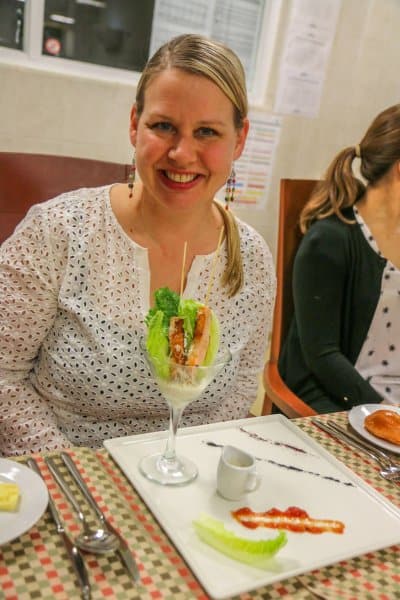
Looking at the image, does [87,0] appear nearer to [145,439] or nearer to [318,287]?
[318,287]

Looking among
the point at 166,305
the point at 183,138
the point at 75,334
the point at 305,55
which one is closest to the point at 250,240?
the point at 183,138

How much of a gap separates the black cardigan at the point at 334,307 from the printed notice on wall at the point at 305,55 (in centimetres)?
176

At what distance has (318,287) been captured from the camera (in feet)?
5.43

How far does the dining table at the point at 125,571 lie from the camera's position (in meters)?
0.69

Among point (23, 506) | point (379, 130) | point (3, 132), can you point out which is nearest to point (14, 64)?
point (3, 132)

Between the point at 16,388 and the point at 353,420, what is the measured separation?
26.9 inches

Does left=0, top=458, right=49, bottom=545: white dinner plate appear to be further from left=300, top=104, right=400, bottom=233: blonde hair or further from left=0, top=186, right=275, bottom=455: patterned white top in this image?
left=300, top=104, right=400, bottom=233: blonde hair

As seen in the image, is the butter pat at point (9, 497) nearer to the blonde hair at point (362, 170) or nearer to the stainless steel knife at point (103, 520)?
the stainless steel knife at point (103, 520)

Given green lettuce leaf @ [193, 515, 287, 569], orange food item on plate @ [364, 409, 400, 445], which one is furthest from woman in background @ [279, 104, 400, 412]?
green lettuce leaf @ [193, 515, 287, 569]

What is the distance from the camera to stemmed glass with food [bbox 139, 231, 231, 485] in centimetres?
86

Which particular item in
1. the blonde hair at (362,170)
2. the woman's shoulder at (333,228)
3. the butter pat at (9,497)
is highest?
the blonde hair at (362,170)

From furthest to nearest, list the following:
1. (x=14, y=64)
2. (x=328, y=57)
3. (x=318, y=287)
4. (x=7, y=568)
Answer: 1. (x=328, y=57)
2. (x=14, y=64)
3. (x=318, y=287)
4. (x=7, y=568)

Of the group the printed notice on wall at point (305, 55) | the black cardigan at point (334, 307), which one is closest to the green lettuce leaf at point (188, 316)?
the black cardigan at point (334, 307)

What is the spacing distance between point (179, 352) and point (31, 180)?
925 millimetres
